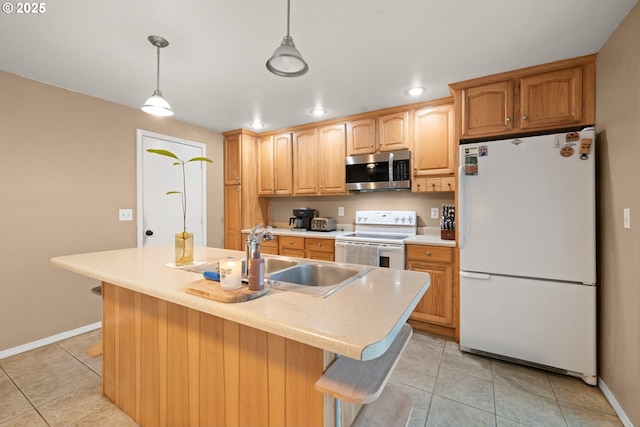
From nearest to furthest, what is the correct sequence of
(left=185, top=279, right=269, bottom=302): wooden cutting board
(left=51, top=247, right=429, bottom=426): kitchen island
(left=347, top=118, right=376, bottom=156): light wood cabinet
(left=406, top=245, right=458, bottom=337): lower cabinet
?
(left=51, top=247, right=429, bottom=426): kitchen island
(left=185, top=279, right=269, bottom=302): wooden cutting board
(left=406, top=245, right=458, bottom=337): lower cabinet
(left=347, top=118, right=376, bottom=156): light wood cabinet

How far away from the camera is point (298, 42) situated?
1.88m

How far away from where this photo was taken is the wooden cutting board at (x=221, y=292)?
102 centimetres

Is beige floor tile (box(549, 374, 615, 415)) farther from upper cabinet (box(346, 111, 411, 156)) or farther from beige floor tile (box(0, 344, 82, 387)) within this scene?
beige floor tile (box(0, 344, 82, 387))

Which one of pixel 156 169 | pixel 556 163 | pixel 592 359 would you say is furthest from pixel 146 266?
pixel 592 359

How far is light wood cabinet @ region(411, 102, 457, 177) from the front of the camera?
9.19ft

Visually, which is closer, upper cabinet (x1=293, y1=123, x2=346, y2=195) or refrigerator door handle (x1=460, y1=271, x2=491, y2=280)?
refrigerator door handle (x1=460, y1=271, x2=491, y2=280)

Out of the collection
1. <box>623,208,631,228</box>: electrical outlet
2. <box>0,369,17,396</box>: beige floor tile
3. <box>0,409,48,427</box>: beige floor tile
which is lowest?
<box>0,409,48,427</box>: beige floor tile

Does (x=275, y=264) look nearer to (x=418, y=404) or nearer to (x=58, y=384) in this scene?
(x=418, y=404)

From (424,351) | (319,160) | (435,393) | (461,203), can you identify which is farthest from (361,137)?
(435,393)

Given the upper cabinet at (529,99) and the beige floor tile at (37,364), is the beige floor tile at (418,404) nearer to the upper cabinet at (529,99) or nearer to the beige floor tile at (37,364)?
the upper cabinet at (529,99)

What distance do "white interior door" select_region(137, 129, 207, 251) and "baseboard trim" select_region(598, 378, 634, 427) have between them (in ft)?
13.3

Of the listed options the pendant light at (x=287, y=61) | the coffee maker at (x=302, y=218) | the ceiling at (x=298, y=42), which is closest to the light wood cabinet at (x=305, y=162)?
the coffee maker at (x=302, y=218)

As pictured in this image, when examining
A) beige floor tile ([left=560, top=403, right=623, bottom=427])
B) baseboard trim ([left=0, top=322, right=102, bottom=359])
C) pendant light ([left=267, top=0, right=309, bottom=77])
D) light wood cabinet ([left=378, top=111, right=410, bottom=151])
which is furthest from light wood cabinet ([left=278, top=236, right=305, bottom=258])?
beige floor tile ([left=560, top=403, right=623, bottom=427])

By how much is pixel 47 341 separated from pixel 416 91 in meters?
4.05
